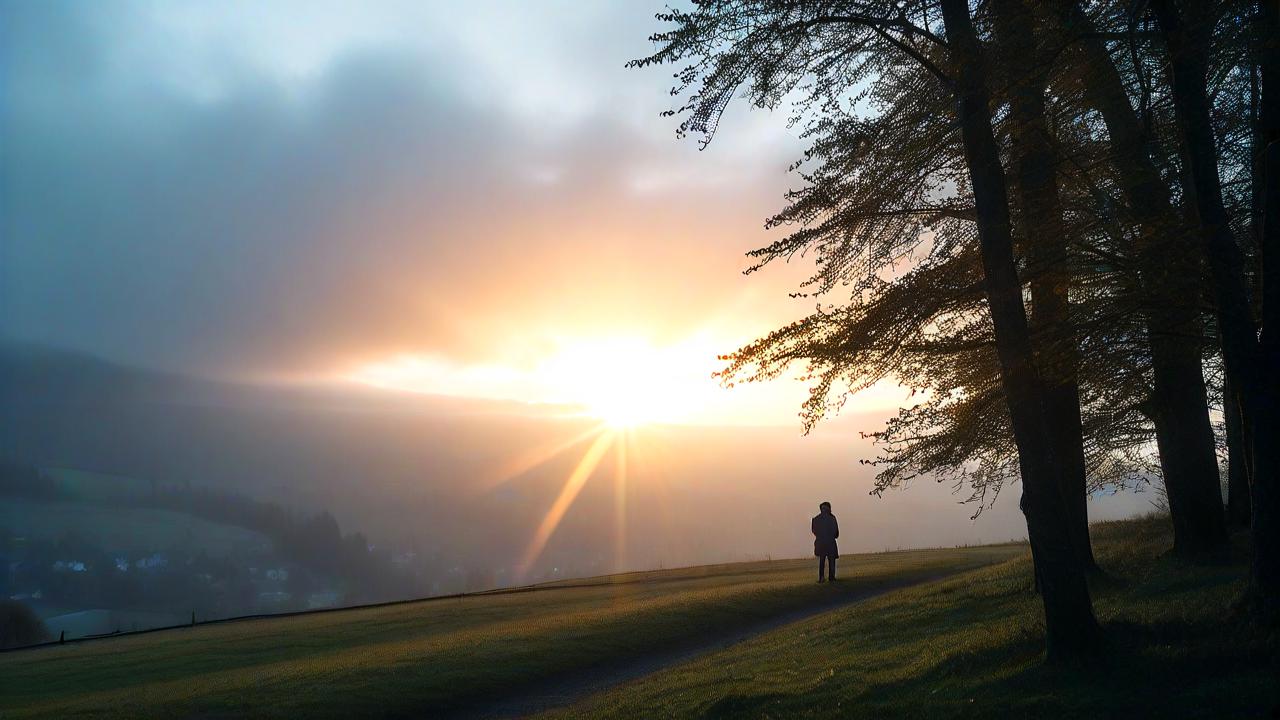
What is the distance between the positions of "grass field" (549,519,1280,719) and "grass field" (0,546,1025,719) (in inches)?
116

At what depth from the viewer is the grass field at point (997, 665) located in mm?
7742

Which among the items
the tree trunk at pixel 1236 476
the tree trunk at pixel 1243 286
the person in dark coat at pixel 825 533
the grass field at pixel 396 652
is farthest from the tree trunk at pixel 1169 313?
the person in dark coat at pixel 825 533

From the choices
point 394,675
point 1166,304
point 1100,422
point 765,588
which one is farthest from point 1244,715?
point 765,588

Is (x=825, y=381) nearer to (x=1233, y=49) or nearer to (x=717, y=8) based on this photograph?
(x=717, y=8)

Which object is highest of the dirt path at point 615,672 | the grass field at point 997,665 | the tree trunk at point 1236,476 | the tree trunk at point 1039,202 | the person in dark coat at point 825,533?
the tree trunk at point 1039,202

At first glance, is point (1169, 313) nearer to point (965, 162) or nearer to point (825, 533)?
point (965, 162)

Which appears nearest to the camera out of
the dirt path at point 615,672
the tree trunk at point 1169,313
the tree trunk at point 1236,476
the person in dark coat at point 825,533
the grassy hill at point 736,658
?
the grassy hill at point 736,658

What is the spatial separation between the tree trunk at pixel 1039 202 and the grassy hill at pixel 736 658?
2.14 m

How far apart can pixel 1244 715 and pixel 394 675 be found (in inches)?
505

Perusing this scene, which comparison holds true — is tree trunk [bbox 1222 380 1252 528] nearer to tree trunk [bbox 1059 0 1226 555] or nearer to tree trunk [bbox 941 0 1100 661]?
tree trunk [bbox 1059 0 1226 555]

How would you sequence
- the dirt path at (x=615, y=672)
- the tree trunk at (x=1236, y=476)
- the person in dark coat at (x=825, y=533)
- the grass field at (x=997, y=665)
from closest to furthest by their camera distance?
1. the grass field at (x=997, y=665)
2. the dirt path at (x=615, y=672)
3. the tree trunk at (x=1236, y=476)
4. the person in dark coat at (x=825, y=533)

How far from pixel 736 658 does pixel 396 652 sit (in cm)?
772

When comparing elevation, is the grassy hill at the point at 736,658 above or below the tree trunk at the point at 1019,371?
below

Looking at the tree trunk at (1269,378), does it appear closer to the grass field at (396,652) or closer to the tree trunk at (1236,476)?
the tree trunk at (1236,476)
